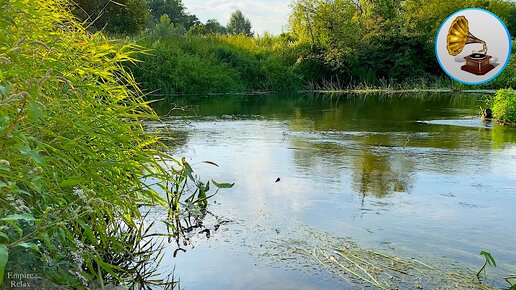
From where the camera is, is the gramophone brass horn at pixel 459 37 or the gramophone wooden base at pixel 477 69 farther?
the gramophone wooden base at pixel 477 69

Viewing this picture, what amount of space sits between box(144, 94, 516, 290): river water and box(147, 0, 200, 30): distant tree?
43.3 meters

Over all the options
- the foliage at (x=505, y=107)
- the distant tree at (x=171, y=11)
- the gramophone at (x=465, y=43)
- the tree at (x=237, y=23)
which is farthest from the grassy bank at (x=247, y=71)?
the tree at (x=237, y=23)

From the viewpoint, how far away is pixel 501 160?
659 centimetres

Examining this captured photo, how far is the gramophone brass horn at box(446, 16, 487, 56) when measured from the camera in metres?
14.1

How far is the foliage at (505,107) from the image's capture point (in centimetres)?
1053

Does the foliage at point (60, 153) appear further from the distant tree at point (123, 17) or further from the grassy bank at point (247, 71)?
the distant tree at point (123, 17)

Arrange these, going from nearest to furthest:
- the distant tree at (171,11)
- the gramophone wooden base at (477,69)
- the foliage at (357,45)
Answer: the gramophone wooden base at (477,69), the foliage at (357,45), the distant tree at (171,11)

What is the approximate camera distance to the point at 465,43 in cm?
1420

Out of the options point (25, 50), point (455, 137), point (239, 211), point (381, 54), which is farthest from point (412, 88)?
point (25, 50)

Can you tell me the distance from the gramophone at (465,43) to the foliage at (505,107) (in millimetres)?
2798

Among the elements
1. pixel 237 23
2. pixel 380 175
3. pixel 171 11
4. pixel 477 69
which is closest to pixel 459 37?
pixel 477 69

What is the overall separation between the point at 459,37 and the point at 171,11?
131 ft

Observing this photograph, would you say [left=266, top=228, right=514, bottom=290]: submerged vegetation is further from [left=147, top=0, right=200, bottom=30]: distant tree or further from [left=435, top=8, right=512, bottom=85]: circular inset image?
[left=147, top=0, right=200, bottom=30]: distant tree

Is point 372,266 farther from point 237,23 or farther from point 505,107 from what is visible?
point 237,23
